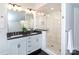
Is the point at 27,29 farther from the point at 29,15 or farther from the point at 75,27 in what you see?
the point at 75,27

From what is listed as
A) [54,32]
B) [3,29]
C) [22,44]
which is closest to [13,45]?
[22,44]

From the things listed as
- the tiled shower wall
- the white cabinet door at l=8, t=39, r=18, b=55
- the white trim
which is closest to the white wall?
the white cabinet door at l=8, t=39, r=18, b=55

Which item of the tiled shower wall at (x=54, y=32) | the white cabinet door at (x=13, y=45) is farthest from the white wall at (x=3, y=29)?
the tiled shower wall at (x=54, y=32)

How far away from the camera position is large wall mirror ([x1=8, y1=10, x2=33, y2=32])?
1560 millimetres

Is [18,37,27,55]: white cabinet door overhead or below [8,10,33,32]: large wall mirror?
below

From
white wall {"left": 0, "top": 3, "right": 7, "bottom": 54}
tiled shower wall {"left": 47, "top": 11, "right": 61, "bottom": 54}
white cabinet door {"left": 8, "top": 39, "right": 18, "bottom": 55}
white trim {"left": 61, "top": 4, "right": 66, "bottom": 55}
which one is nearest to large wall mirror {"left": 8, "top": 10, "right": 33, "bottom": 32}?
white wall {"left": 0, "top": 3, "right": 7, "bottom": 54}

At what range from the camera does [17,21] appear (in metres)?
1.58

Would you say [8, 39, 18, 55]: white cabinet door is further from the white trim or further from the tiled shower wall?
the white trim

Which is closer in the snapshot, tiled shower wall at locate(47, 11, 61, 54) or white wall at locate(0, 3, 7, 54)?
white wall at locate(0, 3, 7, 54)

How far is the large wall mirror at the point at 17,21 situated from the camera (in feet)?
5.12

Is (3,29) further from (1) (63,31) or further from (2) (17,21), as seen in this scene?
(1) (63,31)

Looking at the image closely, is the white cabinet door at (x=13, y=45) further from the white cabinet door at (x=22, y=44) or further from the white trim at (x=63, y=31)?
the white trim at (x=63, y=31)

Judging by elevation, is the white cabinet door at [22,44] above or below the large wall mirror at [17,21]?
below
